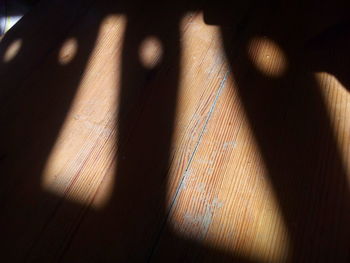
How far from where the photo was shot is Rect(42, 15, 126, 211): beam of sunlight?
0.75 m

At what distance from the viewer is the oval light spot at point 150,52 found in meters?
0.95

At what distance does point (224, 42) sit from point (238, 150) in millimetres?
384

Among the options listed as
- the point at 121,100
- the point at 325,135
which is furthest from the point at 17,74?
the point at 325,135

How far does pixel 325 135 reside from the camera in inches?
28.4

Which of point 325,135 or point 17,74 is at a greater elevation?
point 17,74

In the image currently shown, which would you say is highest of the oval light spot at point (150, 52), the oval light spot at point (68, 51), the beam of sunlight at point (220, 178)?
the oval light spot at point (68, 51)

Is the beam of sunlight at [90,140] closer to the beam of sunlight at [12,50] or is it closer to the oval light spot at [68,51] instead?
the oval light spot at [68,51]

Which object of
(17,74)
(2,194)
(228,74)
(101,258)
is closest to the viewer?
(101,258)

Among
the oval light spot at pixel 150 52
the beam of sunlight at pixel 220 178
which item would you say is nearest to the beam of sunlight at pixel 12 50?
the oval light spot at pixel 150 52

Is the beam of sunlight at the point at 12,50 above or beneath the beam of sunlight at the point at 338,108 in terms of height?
above

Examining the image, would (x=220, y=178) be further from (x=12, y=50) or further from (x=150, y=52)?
(x=12, y=50)

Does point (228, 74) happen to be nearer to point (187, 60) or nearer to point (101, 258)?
point (187, 60)

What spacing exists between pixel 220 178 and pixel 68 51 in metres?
0.68

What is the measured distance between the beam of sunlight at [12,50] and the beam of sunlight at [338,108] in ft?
3.20
